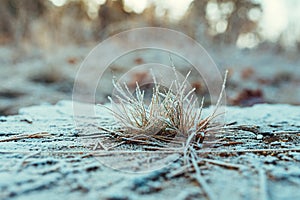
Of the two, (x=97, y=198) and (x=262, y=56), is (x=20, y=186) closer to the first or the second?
(x=97, y=198)

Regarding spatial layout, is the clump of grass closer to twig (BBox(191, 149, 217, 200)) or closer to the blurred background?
twig (BBox(191, 149, 217, 200))

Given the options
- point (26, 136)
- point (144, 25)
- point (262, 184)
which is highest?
point (144, 25)

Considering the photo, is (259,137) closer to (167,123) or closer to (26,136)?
(167,123)

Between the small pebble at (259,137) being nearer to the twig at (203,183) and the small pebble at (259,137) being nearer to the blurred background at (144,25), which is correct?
the twig at (203,183)

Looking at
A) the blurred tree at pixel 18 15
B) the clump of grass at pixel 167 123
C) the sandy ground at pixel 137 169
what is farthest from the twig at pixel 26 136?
the blurred tree at pixel 18 15

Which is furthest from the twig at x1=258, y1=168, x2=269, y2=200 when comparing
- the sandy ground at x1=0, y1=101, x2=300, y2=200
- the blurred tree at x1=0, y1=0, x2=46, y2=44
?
the blurred tree at x1=0, y1=0, x2=46, y2=44

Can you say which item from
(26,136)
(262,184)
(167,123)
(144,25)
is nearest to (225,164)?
(262,184)

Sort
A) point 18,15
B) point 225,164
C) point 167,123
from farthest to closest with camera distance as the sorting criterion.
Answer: point 18,15
point 167,123
point 225,164

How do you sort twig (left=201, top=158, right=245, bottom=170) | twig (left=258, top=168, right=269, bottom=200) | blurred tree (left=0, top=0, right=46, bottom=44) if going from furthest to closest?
blurred tree (left=0, top=0, right=46, bottom=44)
twig (left=201, top=158, right=245, bottom=170)
twig (left=258, top=168, right=269, bottom=200)
